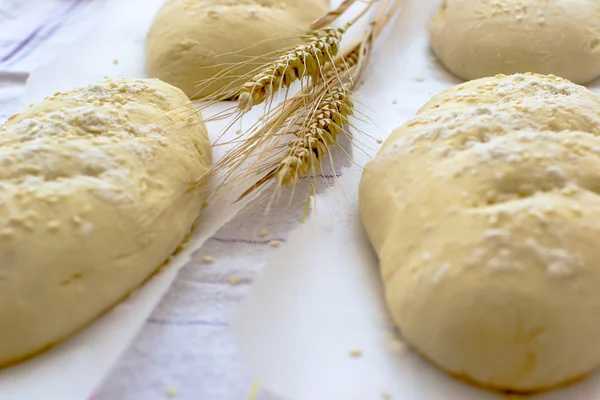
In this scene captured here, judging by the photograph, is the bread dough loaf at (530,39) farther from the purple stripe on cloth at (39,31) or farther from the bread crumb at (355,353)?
the purple stripe on cloth at (39,31)

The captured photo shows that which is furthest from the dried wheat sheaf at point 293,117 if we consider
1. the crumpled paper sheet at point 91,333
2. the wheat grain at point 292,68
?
the crumpled paper sheet at point 91,333

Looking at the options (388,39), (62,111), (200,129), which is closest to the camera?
(62,111)

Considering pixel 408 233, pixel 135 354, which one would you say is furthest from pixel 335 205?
pixel 135 354

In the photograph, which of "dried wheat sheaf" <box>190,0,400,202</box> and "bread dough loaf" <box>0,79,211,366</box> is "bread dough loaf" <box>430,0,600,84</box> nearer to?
"dried wheat sheaf" <box>190,0,400,202</box>

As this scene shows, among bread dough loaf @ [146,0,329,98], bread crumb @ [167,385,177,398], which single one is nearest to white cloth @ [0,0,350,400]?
bread crumb @ [167,385,177,398]

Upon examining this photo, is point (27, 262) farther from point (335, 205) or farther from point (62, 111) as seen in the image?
point (335, 205)

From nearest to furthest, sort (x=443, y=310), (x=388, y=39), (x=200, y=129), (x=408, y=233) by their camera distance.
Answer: (x=443, y=310) → (x=408, y=233) → (x=200, y=129) → (x=388, y=39)
